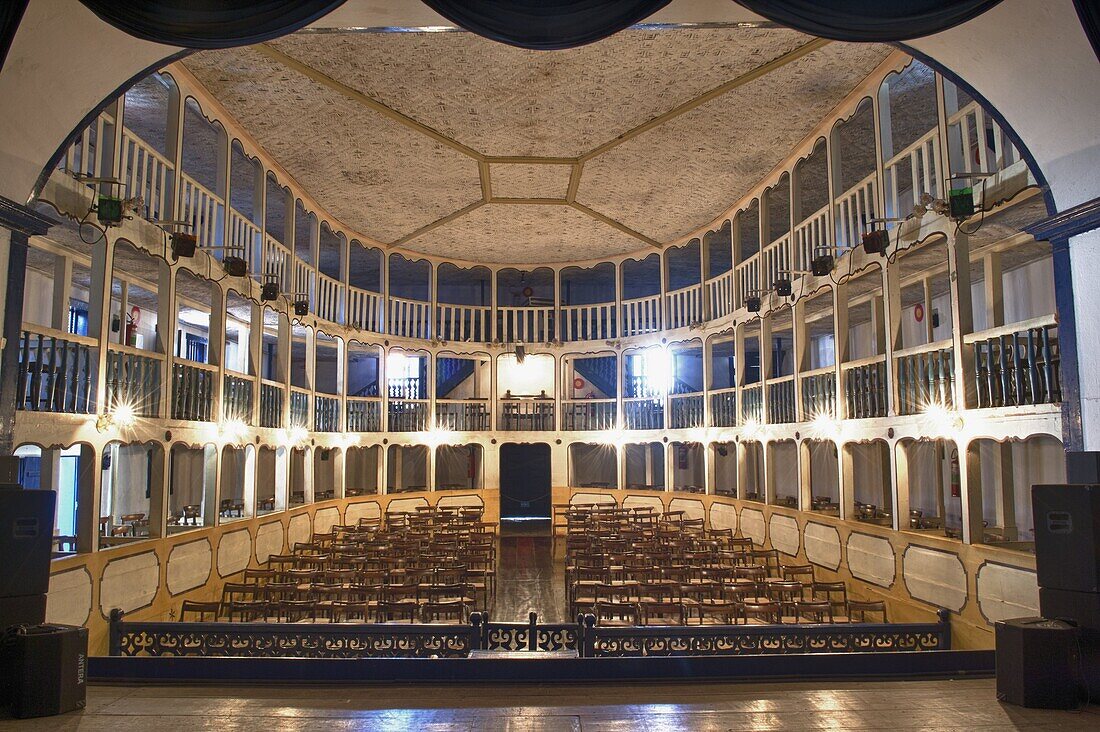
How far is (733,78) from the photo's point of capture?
37.0 ft

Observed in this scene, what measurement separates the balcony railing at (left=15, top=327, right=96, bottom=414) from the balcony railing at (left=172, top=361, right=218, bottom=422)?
2084mm

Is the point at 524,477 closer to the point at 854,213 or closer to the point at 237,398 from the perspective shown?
the point at 237,398

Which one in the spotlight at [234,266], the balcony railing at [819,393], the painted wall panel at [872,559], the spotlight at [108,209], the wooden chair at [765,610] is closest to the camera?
the spotlight at [108,209]

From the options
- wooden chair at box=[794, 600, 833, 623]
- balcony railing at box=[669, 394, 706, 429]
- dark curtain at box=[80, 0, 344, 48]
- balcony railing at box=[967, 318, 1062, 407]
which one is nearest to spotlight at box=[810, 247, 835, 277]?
balcony railing at box=[967, 318, 1062, 407]

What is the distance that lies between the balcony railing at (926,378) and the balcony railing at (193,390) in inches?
422

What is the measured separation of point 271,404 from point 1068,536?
13.5m

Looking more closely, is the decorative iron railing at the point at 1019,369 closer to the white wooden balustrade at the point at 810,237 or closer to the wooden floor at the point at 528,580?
the white wooden balustrade at the point at 810,237

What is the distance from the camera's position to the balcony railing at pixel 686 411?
19250mm

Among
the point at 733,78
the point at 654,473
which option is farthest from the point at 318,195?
the point at 654,473

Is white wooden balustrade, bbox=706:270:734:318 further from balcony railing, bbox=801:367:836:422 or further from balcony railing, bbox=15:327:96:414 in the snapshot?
balcony railing, bbox=15:327:96:414

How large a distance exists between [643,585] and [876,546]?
4.05m

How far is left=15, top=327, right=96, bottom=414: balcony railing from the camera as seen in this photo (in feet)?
24.4

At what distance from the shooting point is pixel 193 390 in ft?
36.8

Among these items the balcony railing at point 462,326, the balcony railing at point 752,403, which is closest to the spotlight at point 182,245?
the balcony railing at point 752,403
